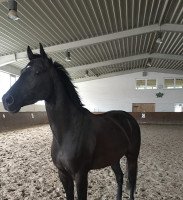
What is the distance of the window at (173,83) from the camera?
78.7 ft

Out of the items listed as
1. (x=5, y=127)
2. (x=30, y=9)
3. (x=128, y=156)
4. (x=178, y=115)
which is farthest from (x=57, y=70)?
(x=178, y=115)

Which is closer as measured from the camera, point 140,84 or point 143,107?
point 143,107

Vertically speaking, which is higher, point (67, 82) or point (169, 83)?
point (169, 83)

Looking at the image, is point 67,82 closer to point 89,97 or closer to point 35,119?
point 35,119

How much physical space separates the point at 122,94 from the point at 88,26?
14643 millimetres

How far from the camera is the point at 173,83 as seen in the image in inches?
951

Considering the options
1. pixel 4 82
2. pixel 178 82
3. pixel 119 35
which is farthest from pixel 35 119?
pixel 178 82

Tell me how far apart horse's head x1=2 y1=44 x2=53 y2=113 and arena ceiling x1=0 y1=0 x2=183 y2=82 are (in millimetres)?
5503

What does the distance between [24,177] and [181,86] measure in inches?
856

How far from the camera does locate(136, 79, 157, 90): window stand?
24.4m

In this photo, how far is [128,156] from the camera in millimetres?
3352

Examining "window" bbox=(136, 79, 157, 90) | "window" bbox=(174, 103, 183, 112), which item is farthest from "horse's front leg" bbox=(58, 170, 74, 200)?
"window" bbox=(136, 79, 157, 90)

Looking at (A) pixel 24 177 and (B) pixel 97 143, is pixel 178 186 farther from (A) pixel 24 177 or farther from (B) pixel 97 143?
(A) pixel 24 177

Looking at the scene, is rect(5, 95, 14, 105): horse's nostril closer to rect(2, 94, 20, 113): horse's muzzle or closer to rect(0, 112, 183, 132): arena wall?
rect(2, 94, 20, 113): horse's muzzle
